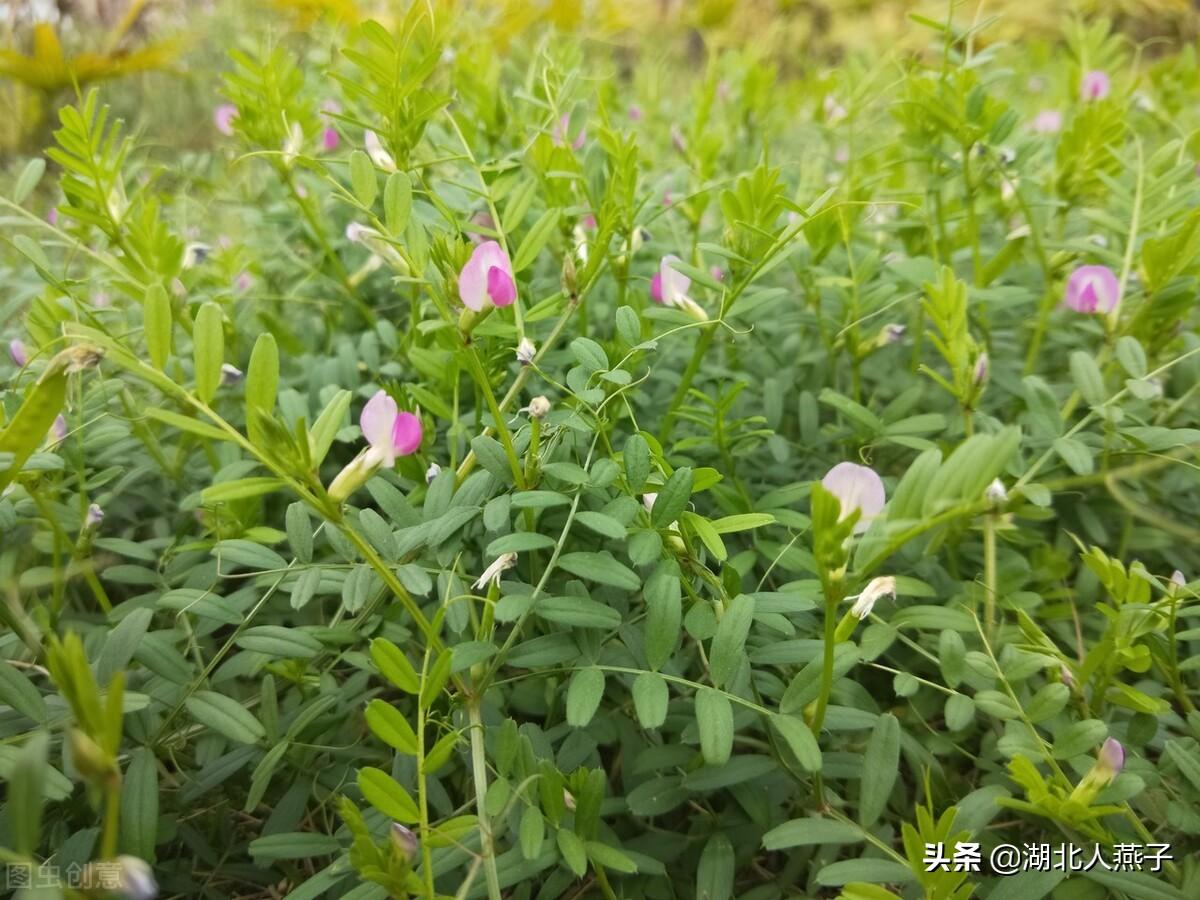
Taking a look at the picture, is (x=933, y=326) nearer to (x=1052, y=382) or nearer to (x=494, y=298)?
(x=1052, y=382)

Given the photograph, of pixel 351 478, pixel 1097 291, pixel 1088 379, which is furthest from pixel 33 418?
pixel 1097 291

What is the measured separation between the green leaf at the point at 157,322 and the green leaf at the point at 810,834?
1.89 feet

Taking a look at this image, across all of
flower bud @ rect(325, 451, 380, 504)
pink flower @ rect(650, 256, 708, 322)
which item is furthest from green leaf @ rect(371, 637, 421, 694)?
pink flower @ rect(650, 256, 708, 322)

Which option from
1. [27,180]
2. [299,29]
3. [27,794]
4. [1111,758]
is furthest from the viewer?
[299,29]

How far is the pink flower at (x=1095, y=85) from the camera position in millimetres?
1407

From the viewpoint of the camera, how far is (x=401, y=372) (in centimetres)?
102

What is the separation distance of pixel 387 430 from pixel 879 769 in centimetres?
49

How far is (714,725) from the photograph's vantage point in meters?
0.62

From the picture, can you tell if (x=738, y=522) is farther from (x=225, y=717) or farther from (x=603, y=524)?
(x=225, y=717)

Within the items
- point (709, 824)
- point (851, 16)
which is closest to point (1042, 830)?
point (709, 824)

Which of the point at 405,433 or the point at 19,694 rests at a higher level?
the point at 405,433

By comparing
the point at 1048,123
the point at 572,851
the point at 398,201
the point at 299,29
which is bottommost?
the point at 572,851

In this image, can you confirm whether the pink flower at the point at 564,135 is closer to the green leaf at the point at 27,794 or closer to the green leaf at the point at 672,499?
the green leaf at the point at 672,499

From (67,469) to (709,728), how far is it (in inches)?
28.8
